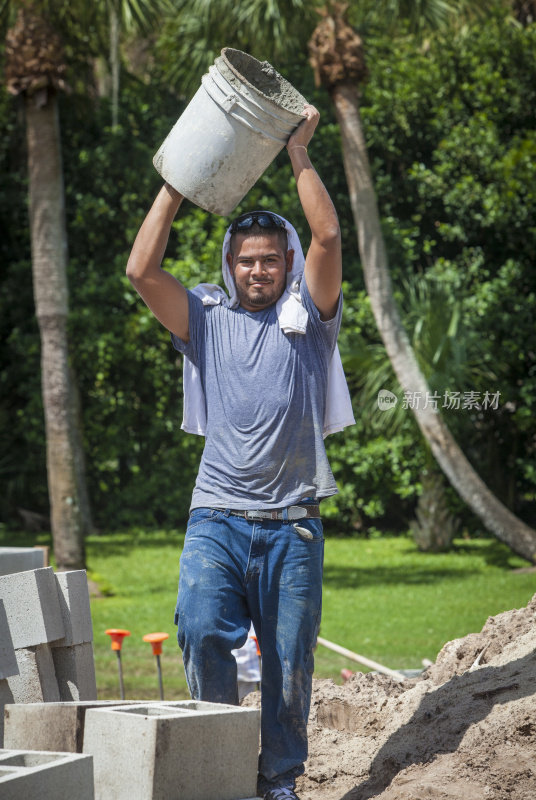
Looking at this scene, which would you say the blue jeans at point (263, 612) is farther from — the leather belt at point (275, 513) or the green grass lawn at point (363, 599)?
the green grass lawn at point (363, 599)

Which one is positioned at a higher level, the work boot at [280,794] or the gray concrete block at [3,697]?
the gray concrete block at [3,697]

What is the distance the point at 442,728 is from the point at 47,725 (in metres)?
1.46

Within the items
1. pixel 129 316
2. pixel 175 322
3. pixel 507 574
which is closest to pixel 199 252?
pixel 129 316

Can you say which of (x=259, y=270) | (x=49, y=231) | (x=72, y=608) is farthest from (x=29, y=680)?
(x=49, y=231)

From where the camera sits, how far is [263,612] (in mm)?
3459

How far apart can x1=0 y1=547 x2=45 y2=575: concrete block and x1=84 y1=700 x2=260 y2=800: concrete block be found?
1903 millimetres

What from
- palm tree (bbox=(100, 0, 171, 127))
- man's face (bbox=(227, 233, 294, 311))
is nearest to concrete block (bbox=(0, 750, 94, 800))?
man's face (bbox=(227, 233, 294, 311))

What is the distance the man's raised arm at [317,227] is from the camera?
347 centimetres

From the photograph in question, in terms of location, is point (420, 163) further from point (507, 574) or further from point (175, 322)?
point (175, 322)

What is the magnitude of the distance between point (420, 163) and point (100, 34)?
582cm

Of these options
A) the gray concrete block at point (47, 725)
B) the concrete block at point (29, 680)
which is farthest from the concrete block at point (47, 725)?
the concrete block at point (29, 680)

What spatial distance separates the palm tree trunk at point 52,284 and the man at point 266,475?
7751mm

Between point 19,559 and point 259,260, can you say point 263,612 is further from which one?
point 19,559

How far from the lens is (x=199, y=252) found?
15.9 metres
